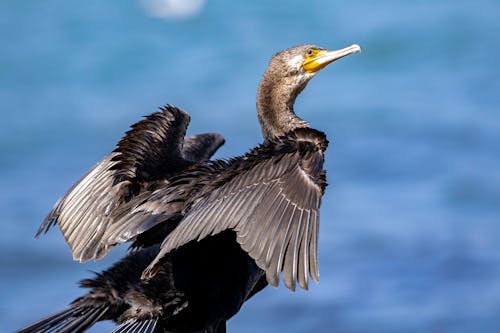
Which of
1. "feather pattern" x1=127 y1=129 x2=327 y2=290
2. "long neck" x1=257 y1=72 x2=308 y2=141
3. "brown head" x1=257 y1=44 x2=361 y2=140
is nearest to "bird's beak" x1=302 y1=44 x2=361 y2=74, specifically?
"brown head" x1=257 y1=44 x2=361 y2=140

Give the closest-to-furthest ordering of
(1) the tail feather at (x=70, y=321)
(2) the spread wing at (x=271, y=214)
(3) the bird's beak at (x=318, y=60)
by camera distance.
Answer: (2) the spread wing at (x=271, y=214)
(1) the tail feather at (x=70, y=321)
(3) the bird's beak at (x=318, y=60)

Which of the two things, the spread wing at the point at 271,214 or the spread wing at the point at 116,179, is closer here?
the spread wing at the point at 271,214

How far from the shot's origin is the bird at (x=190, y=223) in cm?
593

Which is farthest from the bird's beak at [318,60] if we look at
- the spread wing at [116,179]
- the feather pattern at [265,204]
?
the feather pattern at [265,204]

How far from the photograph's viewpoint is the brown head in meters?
7.54

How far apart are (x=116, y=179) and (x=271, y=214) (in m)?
1.51

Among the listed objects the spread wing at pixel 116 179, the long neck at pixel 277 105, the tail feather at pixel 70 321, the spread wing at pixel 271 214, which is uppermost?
the long neck at pixel 277 105

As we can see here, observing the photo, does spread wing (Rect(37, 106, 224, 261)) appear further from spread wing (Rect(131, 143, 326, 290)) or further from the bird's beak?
the bird's beak

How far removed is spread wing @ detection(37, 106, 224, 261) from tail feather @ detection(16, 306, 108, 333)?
0.41 m

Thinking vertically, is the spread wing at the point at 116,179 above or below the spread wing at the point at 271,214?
above

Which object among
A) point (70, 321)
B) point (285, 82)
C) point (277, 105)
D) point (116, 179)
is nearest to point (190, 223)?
point (70, 321)

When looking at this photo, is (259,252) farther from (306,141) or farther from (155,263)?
(306,141)

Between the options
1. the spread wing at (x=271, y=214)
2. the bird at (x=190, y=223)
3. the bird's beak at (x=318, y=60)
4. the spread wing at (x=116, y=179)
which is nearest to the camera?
the spread wing at (x=271, y=214)

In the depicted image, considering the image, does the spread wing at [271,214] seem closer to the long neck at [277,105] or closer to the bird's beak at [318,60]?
the long neck at [277,105]
